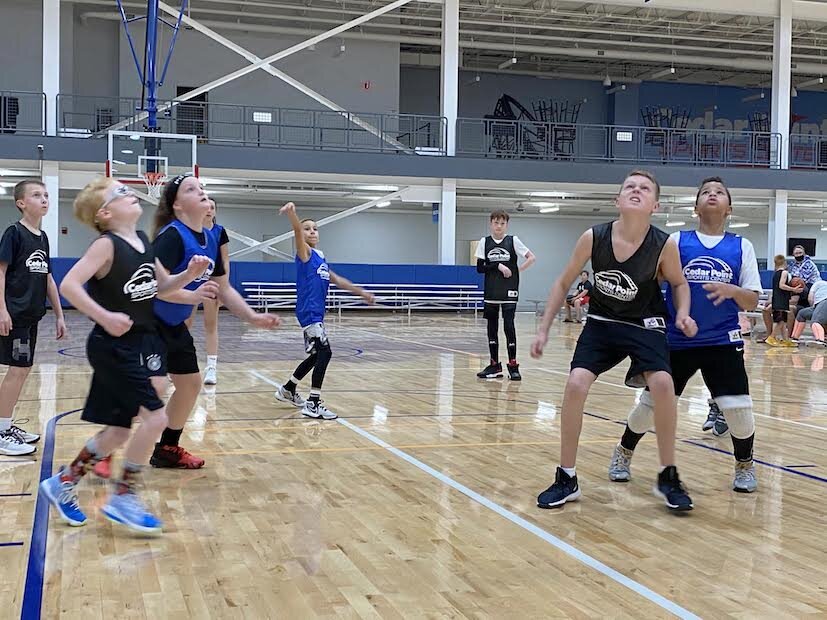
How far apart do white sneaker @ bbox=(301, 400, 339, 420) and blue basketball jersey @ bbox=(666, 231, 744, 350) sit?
9.69 feet

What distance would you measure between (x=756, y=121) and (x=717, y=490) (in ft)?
103

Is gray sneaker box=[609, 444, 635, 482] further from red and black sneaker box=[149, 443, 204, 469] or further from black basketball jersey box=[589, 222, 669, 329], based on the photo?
red and black sneaker box=[149, 443, 204, 469]

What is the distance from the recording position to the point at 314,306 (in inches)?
272

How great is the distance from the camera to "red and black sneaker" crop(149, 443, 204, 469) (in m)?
4.97

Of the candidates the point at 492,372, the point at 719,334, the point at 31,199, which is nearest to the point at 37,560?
the point at 31,199

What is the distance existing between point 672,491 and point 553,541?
33.0 inches

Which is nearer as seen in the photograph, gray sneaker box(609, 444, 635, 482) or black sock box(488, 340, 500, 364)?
gray sneaker box(609, 444, 635, 482)

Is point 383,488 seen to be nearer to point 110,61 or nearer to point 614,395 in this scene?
point 614,395

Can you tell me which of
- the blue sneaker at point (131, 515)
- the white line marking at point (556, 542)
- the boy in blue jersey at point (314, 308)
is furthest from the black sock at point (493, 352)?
the blue sneaker at point (131, 515)

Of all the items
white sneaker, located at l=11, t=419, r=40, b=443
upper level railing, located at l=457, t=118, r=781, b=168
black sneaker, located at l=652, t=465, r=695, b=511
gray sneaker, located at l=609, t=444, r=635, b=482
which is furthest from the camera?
upper level railing, located at l=457, t=118, r=781, b=168

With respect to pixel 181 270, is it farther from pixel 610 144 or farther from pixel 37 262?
pixel 610 144

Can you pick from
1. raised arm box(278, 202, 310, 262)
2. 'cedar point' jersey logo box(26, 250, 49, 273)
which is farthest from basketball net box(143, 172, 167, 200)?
'cedar point' jersey logo box(26, 250, 49, 273)

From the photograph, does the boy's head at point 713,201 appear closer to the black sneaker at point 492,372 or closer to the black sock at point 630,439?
the black sock at point 630,439

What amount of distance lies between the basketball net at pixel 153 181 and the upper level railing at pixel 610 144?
8814mm
